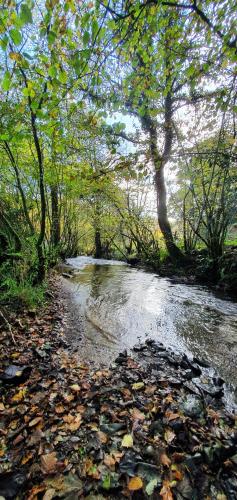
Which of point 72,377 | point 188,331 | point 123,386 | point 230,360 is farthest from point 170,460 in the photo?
point 188,331

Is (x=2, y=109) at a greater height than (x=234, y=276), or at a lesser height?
greater

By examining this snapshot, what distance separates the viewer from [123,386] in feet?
8.79

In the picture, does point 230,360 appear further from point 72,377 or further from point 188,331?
point 72,377

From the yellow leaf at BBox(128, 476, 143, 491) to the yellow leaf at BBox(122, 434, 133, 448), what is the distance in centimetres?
26

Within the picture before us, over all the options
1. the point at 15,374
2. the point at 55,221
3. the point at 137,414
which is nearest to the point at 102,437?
the point at 137,414

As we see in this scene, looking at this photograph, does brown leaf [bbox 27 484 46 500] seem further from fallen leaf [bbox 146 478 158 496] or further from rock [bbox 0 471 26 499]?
fallen leaf [bbox 146 478 158 496]

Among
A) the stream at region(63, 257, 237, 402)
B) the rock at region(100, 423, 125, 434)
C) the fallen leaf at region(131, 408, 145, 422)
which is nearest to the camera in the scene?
the rock at region(100, 423, 125, 434)

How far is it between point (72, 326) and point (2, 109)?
16.2 ft

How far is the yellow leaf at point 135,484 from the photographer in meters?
1.61

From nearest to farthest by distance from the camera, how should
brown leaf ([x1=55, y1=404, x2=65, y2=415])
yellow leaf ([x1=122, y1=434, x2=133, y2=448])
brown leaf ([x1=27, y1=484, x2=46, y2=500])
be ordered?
brown leaf ([x1=27, y1=484, x2=46, y2=500]), yellow leaf ([x1=122, y1=434, x2=133, y2=448]), brown leaf ([x1=55, y1=404, x2=65, y2=415])

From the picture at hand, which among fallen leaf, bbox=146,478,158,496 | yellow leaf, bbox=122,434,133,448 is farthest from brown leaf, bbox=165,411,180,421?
fallen leaf, bbox=146,478,158,496

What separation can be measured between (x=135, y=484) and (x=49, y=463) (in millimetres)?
717

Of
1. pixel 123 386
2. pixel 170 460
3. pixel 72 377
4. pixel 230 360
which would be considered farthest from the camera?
pixel 230 360

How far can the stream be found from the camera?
370 centimetres
